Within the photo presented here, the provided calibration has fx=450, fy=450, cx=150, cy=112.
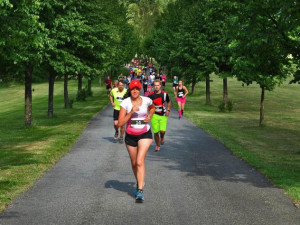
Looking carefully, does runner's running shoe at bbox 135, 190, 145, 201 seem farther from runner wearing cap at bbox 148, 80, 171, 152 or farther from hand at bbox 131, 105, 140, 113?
runner wearing cap at bbox 148, 80, 171, 152

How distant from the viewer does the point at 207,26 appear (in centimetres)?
3469

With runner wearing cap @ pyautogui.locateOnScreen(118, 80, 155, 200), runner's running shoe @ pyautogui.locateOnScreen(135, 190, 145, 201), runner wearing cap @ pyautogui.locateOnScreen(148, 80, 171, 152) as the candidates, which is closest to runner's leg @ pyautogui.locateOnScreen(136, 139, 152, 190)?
Result: runner wearing cap @ pyautogui.locateOnScreen(118, 80, 155, 200)

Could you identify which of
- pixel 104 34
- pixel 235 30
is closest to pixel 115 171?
pixel 235 30

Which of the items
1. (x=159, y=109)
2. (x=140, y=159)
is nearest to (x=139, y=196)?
(x=140, y=159)

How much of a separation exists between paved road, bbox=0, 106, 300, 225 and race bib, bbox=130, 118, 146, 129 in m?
1.25

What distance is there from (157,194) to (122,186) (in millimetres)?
960

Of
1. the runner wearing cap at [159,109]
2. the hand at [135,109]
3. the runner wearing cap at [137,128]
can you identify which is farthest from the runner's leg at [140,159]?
the runner wearing cap at [159,109]

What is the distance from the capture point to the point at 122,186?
344 inches

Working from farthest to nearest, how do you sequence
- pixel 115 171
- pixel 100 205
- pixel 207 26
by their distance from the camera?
pixel 207 26
pixel 115 171
pixel 100 205

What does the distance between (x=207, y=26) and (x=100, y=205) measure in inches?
1144

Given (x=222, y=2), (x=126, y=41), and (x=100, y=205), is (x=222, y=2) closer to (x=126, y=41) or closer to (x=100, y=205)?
(x=100, y=205)

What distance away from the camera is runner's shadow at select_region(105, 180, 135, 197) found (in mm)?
8406

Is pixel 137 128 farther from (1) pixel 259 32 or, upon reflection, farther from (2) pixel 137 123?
(1) pixel 259 32

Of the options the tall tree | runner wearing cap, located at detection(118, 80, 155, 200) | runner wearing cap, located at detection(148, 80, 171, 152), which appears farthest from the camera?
runner wearing cap, located at detection(148, 80, 171, 152)
